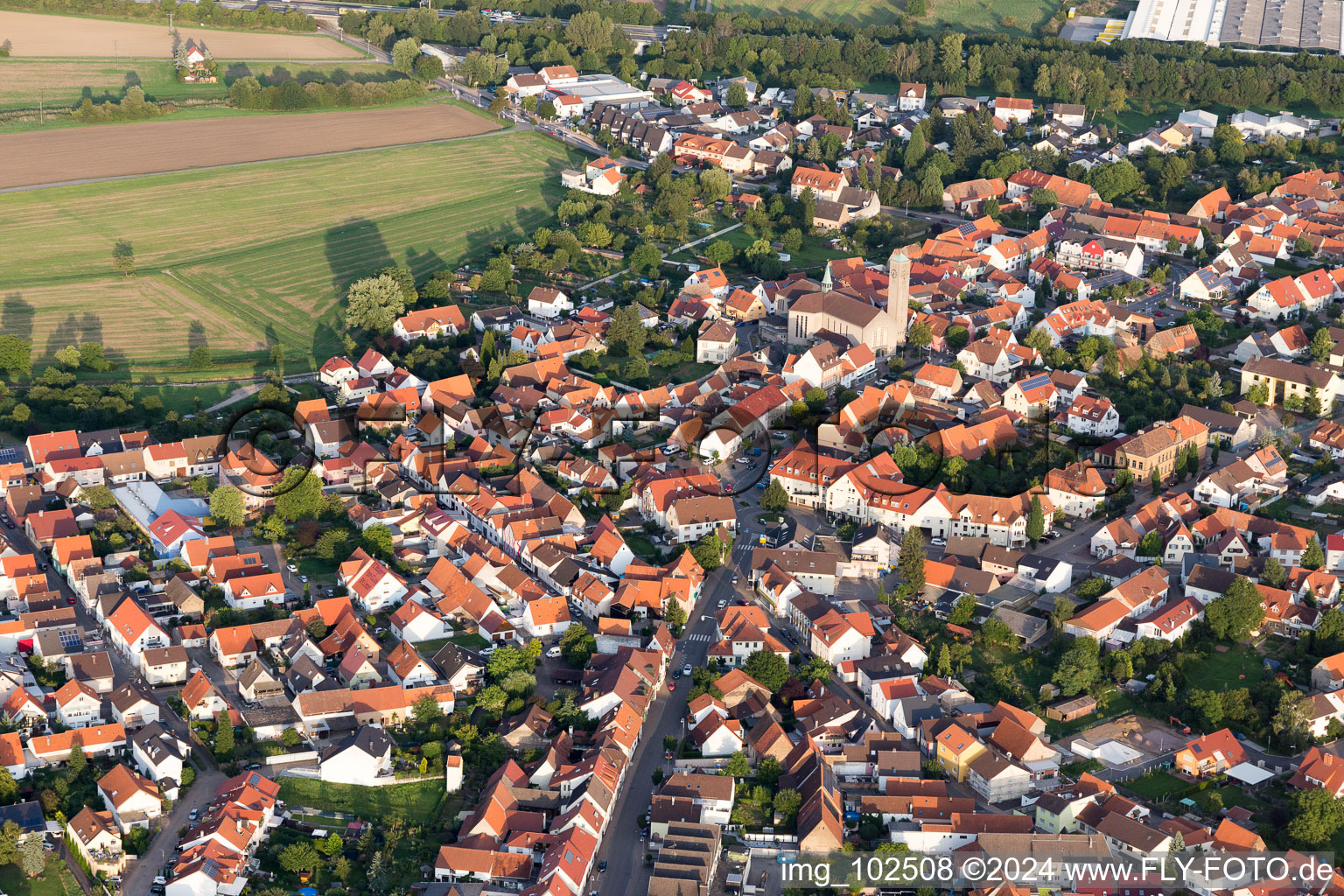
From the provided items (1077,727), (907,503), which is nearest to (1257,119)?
(907,503)

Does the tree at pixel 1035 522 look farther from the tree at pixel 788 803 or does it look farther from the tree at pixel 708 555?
the tree at pixel 788 803

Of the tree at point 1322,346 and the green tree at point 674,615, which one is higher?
the tree at point 1322,346

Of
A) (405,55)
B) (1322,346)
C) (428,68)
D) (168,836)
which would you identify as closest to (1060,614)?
(1322,346)

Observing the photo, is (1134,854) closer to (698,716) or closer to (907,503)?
(698,716)

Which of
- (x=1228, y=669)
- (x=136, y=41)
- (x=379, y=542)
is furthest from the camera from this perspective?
(x=136, y=41)

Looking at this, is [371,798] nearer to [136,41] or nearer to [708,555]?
[708,555]

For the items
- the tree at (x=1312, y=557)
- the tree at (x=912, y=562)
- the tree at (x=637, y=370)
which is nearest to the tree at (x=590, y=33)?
the tree at (x=637, y=370)

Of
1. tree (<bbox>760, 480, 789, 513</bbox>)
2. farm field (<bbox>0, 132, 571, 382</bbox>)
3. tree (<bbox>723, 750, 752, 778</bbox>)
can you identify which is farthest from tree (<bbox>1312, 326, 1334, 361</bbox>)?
farm field (<bbox>0, 132, 571, 382</bbox>)
